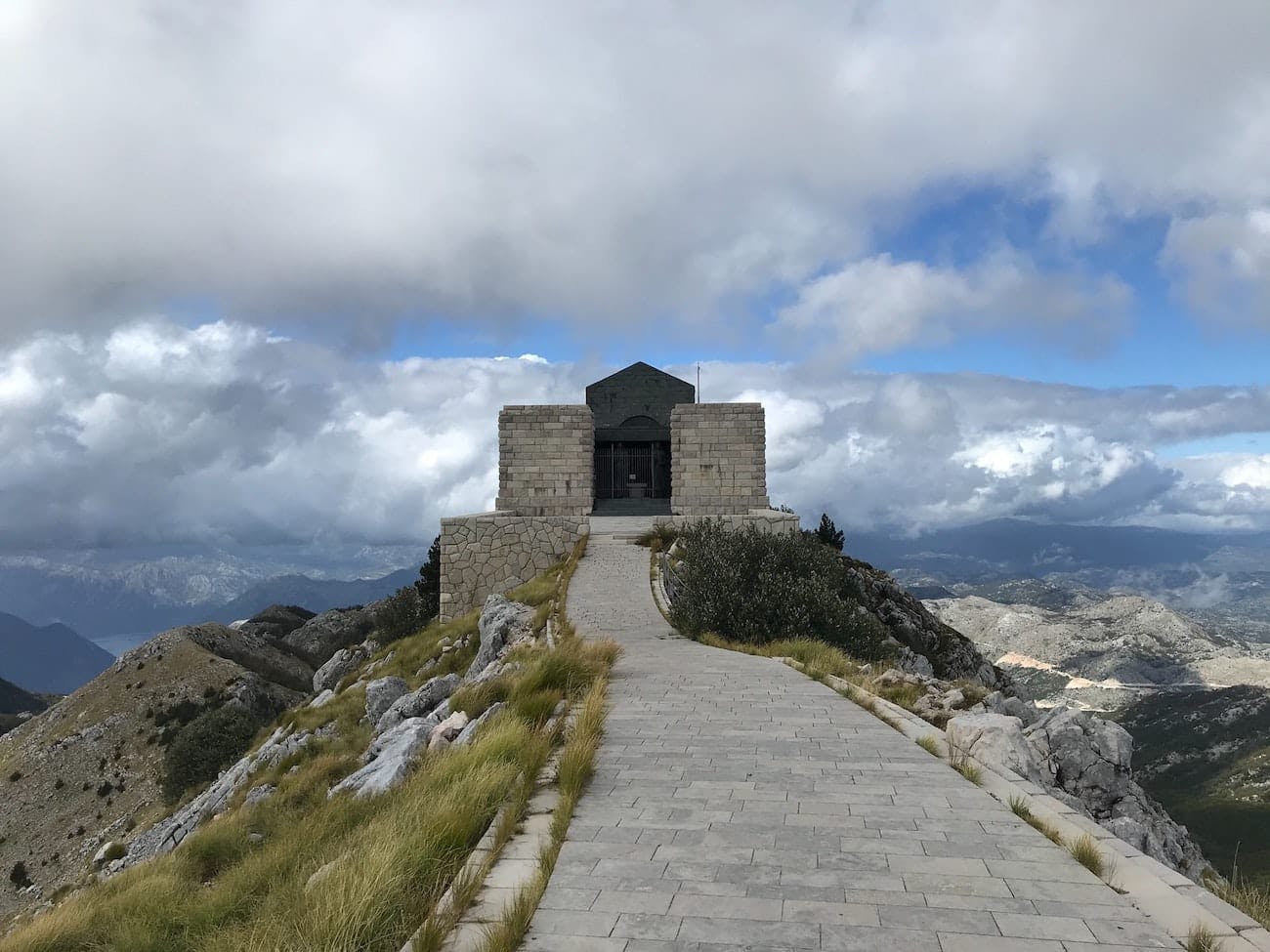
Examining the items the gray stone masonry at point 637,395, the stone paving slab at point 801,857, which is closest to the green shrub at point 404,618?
the gray stone masonry at point 637,395

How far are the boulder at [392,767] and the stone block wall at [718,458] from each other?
16004 millimetres

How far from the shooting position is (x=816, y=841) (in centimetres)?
481

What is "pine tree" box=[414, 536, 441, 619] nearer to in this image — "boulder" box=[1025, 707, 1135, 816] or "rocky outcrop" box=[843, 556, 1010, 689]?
"rocky outcrop" box=[843, 556, 1010, 689]

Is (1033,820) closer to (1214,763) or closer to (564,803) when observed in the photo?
(564,803)

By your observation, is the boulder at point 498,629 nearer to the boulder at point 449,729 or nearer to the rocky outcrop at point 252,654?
the boulder at point 449,729

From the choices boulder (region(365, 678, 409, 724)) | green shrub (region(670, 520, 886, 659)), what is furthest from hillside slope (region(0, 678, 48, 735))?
green shrub (region(670, 520, 886, 659))

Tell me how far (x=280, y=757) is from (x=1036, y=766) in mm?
12934

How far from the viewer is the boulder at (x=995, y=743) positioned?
22.9 ft

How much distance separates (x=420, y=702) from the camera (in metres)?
13.1

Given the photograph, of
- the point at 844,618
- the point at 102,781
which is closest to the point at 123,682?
the point at 102,781

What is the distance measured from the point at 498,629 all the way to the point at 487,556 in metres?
6.19

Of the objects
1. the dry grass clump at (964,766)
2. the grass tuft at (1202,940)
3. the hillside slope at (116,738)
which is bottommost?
the hillside slope at (116,738)

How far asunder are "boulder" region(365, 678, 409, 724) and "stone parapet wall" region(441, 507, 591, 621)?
17.1 ft

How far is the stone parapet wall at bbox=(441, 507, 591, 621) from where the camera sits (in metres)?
21.2
